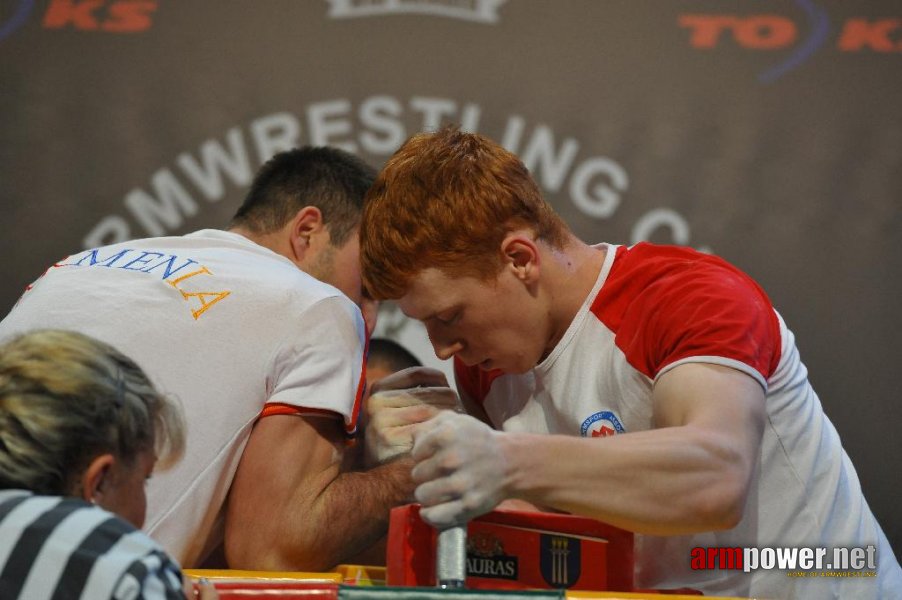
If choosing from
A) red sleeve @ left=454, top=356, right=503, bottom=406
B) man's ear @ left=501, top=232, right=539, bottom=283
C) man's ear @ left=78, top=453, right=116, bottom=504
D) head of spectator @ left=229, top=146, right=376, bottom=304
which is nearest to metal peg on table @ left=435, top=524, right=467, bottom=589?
man's ear @ left=78, top=453, right=116, bottom=504

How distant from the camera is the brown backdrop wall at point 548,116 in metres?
2.38

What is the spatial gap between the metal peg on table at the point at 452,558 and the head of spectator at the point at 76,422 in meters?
0.35

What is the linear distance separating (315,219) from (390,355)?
0.52 m

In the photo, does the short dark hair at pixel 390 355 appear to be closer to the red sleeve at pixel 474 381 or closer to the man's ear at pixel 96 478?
the red sleeve at pixel 474 381

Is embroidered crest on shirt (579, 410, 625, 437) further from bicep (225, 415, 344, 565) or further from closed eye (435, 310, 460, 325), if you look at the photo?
bicep (225, 415, 344, 565)

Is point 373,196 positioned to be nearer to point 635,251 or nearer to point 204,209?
point 635,251

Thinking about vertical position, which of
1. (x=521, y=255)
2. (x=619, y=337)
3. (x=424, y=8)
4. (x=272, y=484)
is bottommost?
(x=272, y=484)

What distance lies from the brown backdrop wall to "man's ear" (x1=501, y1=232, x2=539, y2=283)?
1051 mm

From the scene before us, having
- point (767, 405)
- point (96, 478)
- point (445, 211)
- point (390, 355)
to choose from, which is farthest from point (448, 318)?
point (390, 355)

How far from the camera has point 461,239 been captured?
1343mm

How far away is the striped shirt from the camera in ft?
2.98

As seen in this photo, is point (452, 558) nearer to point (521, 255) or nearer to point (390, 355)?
point (521, 255)

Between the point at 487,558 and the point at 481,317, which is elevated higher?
the point at 481,317
